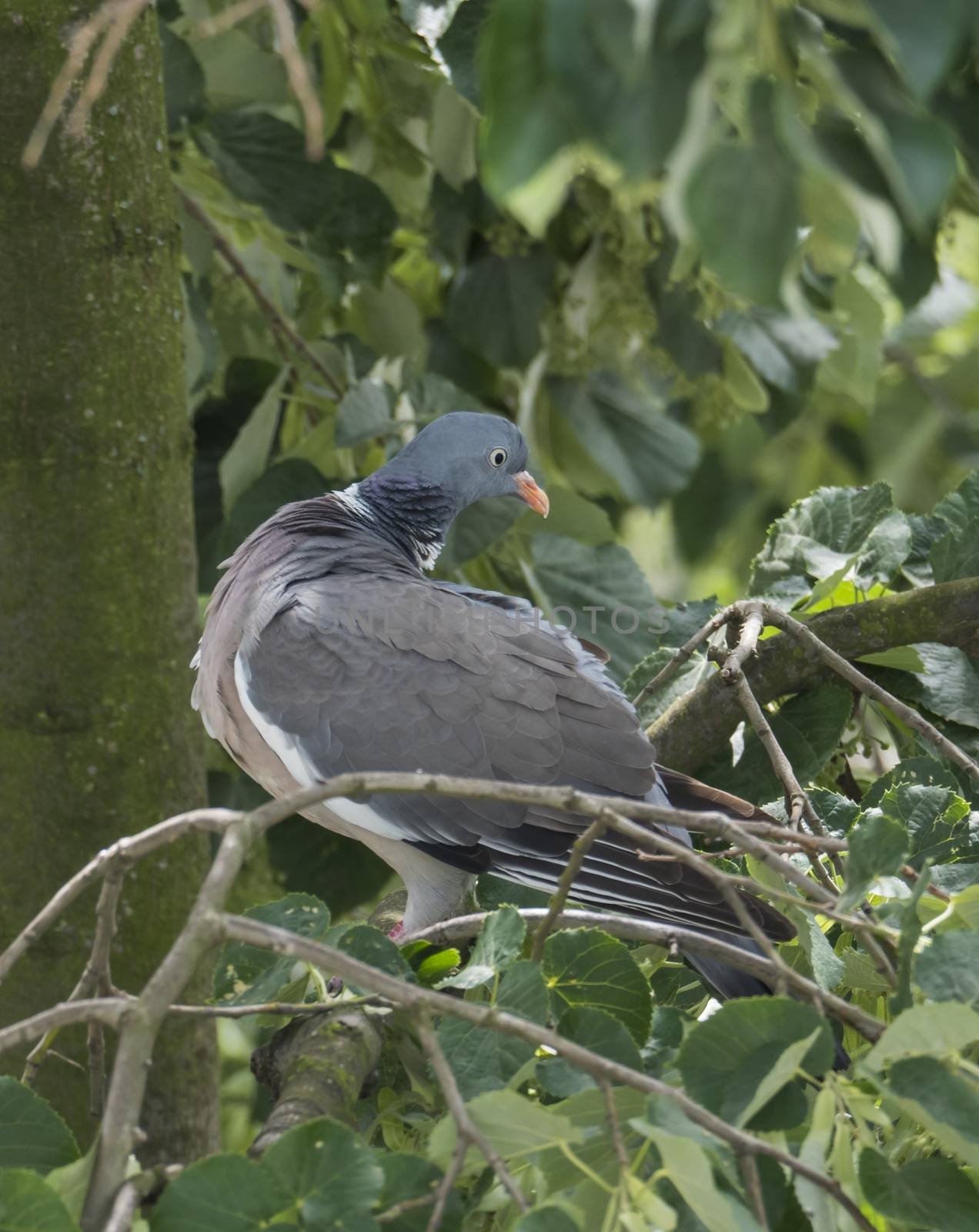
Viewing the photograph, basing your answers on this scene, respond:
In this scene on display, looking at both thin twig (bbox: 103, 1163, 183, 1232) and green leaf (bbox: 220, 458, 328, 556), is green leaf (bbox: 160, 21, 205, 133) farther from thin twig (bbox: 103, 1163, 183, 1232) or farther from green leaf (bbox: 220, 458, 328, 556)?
thin twig (bbox: 103, 1163, 183, 1232)

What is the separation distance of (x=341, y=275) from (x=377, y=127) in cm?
36

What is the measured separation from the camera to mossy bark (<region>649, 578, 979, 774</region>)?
1.53 meters

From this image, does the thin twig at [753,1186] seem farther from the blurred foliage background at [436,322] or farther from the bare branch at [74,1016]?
the blurred foliage background at [436,322]

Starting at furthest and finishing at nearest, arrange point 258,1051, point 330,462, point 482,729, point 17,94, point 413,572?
1. point 330,462
2. point 413,572
3. point 482,729
4. point 17,94
5. point 258,1051

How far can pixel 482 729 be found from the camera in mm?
1630

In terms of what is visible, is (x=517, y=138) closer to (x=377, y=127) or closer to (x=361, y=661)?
(x=361, y=661)

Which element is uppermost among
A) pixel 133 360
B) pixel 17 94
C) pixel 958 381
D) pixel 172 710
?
pixel 17 94

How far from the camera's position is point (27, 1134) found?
0.79 m

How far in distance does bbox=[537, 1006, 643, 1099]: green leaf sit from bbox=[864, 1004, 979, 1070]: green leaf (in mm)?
148

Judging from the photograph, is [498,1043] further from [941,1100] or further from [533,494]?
[533,494]

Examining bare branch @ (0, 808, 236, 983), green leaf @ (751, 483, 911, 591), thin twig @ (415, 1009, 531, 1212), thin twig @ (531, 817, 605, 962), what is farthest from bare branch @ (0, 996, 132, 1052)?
green leaf @ (751, 483, 911, 591)

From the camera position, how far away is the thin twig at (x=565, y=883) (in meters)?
0.77

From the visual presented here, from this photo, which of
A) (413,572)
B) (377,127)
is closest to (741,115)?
(413,572)

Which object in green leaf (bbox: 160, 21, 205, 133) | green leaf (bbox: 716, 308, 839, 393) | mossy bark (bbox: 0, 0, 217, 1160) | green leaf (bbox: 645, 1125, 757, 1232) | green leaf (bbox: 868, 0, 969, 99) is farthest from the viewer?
green leaf (bbox: 716, 308, 839, 393)
